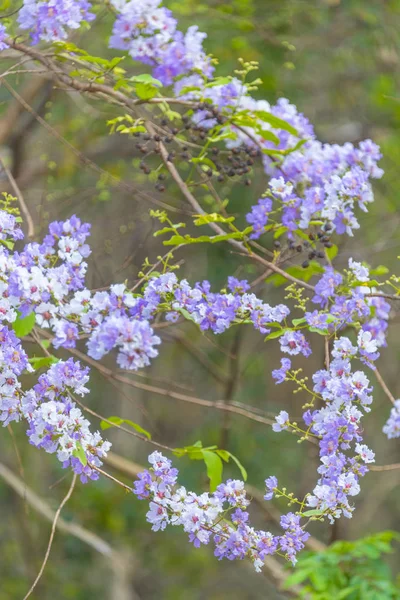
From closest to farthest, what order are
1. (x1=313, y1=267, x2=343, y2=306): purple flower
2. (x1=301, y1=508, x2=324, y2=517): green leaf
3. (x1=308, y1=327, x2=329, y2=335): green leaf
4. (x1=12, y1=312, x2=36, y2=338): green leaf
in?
(x1=12, y1=312, x2=36, y2=338): green leaf → (x1=301, y1=508, x2=324, y2=517): green leaf → (x1=308, y1=327, x2=329, y2=335): green leaf → (x1=313, y1=267, x2=343, y2=306): purple flower

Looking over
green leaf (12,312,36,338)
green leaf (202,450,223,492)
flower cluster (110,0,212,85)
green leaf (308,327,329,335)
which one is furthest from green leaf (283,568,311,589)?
flower cluster (110,0,212,85)

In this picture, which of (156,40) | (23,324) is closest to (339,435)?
(23,324)

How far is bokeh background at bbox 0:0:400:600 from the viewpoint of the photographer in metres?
3.20

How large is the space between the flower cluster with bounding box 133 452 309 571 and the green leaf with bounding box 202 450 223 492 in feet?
0.57

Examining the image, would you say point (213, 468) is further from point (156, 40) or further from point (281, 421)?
point (156, 40)

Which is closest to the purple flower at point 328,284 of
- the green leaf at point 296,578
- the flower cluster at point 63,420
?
the flower cluster at point 63,420

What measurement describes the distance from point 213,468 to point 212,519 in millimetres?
212

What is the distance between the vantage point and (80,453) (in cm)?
136

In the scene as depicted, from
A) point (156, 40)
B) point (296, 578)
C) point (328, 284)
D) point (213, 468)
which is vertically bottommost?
point (296, 578)

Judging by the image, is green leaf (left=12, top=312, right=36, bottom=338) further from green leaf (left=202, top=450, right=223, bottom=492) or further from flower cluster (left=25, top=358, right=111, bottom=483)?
green leaf (left=202, top=450, right=223, bottom=492)

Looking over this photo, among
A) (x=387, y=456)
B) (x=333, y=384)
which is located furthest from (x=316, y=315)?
(x=387, y=456)

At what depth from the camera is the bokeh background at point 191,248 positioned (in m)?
3.20

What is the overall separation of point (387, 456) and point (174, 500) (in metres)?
4.58

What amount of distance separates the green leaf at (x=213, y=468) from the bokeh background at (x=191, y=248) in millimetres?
440
